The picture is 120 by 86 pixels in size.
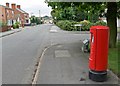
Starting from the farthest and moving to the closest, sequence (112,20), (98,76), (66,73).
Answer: (112,20)
(66,73)
(98,76)

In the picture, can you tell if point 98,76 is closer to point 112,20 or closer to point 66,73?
point 66,73

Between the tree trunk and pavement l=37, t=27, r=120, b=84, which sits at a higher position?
the tree trunk

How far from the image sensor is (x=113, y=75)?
8523mm

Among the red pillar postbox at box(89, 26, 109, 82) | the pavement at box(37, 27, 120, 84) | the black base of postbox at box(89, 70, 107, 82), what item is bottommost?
the pavement at box(37, 27, 120, 84)

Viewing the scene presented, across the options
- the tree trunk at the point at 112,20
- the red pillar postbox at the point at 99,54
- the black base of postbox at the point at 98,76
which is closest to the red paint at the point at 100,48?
the red pillar postbox at the point at 99,54

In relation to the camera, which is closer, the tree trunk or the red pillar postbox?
the red pillar postbox

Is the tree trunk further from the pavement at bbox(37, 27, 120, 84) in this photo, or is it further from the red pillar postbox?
the red pillar postbox

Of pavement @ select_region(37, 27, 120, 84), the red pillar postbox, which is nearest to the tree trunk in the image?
pavement @ select_region(37, 27, 120, 84)

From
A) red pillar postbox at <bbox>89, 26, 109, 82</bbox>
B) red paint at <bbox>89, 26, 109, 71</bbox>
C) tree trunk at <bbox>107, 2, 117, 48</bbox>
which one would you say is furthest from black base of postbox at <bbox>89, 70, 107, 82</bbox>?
tree trunk at <bbox>107, 2, 117, 48</bbox>

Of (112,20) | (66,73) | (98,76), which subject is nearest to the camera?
(98,76)

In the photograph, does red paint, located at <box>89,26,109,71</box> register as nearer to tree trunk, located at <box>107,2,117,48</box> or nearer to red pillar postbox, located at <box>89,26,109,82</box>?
red pillar postbox, located at <box>89,26,109,82</box>

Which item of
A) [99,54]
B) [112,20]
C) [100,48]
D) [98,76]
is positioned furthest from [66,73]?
[112,20]

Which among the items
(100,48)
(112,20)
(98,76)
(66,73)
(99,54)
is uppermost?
(112,20)

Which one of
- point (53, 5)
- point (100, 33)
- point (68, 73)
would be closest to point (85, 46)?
point (53, 5)
